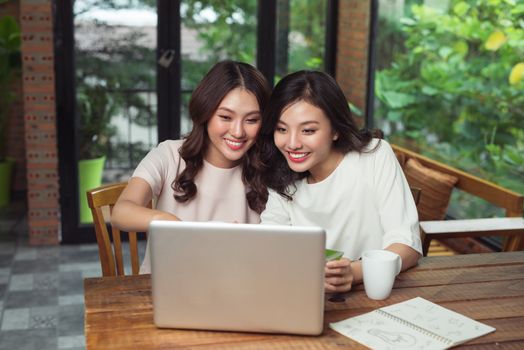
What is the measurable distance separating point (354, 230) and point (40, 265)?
8.22 ft

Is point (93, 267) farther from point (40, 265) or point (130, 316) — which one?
point (130, 316)

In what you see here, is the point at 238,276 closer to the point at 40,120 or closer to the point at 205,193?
the point at 205,193

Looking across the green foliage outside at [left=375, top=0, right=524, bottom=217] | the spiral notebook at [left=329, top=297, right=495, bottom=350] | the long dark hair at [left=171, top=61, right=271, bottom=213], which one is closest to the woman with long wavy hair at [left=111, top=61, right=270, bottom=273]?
the long dark hair at [left=171, top=61, right=271, bottom=213]

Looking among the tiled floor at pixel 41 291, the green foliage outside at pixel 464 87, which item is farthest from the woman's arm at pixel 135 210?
the green foliage outside at pixel 464 87

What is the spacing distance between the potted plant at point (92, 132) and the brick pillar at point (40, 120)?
6.7 inches

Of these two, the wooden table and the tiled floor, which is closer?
the wooden table

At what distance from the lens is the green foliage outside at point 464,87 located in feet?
10.6

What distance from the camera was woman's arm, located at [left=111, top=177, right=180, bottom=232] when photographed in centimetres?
187

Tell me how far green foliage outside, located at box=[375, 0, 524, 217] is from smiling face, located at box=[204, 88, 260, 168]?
1.66m

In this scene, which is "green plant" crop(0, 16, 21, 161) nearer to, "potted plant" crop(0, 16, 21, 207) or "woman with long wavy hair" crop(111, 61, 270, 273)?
"potted plant" crop(0, 16, 21, 207)

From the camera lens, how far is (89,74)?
4.18m

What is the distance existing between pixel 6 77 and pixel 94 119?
92 cm

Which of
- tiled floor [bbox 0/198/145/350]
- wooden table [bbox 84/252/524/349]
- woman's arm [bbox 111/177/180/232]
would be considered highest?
woman's arm [bbox 111/177/180/232]

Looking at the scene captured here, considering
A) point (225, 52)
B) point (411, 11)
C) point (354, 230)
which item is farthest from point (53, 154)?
point (354, 230)
